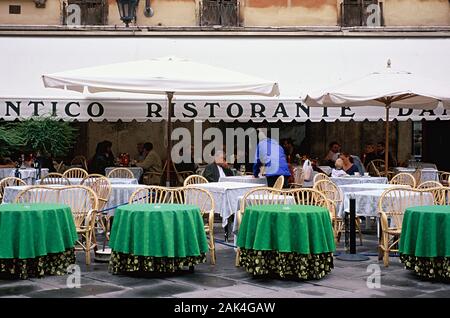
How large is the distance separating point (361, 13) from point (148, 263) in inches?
460

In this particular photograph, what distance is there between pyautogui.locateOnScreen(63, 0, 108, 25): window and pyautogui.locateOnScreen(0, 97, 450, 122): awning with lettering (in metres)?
4.51

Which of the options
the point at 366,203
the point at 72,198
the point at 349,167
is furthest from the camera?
the point at 349,167

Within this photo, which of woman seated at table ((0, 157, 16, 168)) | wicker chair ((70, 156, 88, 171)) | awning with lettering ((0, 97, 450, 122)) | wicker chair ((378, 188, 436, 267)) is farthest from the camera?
wicker chair ((70, 156, 88, 171))

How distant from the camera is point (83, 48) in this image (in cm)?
1598

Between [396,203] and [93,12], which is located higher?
[93,12]

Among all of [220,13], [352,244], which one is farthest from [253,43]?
[352,244]

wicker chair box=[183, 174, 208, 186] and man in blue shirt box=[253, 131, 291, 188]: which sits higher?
man in blue shirt box=[253, 131, 291, 188]

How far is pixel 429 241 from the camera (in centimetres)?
773

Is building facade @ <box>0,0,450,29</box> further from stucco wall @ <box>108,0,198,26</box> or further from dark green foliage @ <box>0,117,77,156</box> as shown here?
dark green foliage @ <box>0,117,77,156</box>

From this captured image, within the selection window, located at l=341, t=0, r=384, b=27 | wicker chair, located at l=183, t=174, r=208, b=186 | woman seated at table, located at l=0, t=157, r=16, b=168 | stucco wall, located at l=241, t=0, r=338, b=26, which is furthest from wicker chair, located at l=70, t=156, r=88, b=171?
window, located at l=341, t=0, r=384, b=27

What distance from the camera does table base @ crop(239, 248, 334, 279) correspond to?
7.79 metres

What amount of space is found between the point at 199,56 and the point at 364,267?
807 centimetres

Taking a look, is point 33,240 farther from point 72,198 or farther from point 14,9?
point 14,9

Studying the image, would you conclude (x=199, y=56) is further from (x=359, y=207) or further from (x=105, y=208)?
(x=359, y=207)
